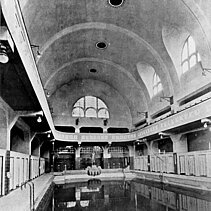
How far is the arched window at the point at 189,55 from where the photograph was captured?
1780 cm

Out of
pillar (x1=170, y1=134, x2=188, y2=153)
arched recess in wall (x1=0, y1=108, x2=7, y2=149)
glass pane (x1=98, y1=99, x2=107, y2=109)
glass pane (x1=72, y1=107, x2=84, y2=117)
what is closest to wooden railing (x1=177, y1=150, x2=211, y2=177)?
pillar (x1=170, y1=134, x2=188, y2=153)

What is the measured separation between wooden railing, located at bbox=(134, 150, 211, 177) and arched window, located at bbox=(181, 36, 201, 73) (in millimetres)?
6072

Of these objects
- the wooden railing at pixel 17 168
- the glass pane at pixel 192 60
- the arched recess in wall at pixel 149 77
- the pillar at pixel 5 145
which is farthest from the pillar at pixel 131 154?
the pillar at pixel 5 145

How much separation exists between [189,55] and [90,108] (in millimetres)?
15162

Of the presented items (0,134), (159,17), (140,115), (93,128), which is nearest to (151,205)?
(0,134)

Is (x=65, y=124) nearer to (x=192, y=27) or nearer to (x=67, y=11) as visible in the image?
A: (x=67, y=11)

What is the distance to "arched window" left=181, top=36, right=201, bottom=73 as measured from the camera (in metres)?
17.8

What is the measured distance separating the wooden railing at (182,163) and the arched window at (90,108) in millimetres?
7974

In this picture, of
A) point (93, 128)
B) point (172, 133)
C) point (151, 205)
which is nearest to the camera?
point (151, 205)

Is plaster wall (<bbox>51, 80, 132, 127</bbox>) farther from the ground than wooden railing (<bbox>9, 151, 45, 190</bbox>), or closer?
farther from the ground

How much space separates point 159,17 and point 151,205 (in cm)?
1173

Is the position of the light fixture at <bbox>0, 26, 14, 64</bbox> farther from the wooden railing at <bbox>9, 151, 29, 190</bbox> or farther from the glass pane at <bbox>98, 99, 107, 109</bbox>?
the glass pane at <bbox>98, 99, 107, 109</bbox>

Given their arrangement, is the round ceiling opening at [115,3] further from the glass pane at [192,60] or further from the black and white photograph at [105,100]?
the glass pane at [192,60]

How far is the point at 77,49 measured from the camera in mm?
22453
